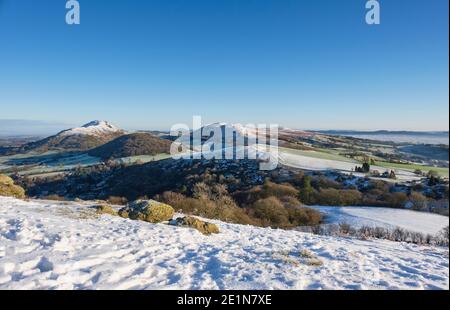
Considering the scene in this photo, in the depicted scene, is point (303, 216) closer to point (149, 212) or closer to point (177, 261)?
point (149, 212)

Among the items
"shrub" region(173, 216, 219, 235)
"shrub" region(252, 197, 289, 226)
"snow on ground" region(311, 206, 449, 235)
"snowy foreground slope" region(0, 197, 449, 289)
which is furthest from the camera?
"shrub" region(252, 197, 289, 226)

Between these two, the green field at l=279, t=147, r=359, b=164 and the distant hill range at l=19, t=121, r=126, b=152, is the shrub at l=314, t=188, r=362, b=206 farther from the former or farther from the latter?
the distant hill range at l=19, t=121, r=126, b=152

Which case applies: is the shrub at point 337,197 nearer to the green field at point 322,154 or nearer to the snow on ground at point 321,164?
the snow on ground at point 321,164

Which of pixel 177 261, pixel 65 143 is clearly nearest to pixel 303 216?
pixel 177 261

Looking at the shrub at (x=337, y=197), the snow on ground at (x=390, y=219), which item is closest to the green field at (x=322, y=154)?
the shrub at (x=337, y=197)

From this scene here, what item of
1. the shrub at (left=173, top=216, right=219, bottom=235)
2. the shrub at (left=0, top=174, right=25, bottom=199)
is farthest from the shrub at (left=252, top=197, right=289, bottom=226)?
the shrub at (left=0, top=174, right=25, bottom=199)
